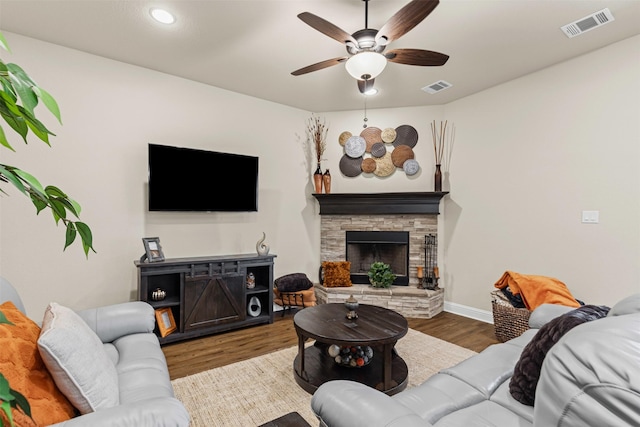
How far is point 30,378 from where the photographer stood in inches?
45.5

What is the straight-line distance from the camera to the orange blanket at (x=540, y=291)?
288 centimetres

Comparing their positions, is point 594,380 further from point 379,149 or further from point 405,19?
point 379,149

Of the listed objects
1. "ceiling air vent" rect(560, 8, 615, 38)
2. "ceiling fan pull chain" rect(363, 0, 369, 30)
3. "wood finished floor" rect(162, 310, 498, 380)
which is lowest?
"wood finished floor" rect(162, 310, 498, 380)

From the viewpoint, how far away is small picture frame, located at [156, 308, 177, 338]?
3109 mm

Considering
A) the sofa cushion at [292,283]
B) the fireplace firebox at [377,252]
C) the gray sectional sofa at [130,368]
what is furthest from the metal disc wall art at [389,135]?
the gray sectional sofa at [130,368]

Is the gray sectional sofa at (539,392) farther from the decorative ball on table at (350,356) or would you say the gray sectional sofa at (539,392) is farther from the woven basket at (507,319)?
the woven basket at (507,319)

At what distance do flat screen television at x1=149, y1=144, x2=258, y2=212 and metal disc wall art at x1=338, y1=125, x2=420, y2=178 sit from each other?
1.44 meters

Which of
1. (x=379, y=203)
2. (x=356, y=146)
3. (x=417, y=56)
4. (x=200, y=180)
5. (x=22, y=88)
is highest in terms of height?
(x=417, y=56)

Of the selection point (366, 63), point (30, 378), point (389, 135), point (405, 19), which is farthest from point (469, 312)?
point (30, 378)

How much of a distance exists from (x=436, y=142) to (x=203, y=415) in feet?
13.3

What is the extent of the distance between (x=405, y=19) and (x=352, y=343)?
2.09 meters

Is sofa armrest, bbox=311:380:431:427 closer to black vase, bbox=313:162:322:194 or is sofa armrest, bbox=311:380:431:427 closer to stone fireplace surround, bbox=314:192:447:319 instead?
stone fireplace surround, bbox=314:192:447:319

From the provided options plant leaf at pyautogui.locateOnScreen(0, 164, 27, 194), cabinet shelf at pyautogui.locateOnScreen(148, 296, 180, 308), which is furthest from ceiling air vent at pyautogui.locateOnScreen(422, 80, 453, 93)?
plant leaf at pyautogui.locateOnScreen(0, 164, 27, 194)

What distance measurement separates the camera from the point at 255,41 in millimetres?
2834
